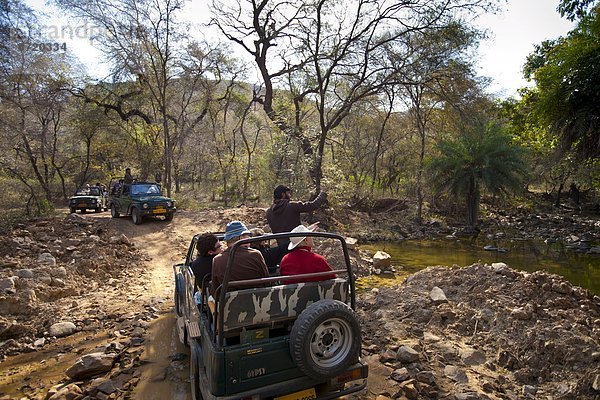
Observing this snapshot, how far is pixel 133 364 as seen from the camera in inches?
175

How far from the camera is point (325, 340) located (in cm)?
315

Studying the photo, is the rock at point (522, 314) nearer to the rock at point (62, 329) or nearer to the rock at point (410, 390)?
the rock at point (410, 390)

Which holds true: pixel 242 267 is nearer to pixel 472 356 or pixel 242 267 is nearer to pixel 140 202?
pixel 472 356

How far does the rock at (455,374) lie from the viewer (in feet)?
13.8

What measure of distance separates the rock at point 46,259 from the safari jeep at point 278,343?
626 cm

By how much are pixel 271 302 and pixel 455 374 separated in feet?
8.98

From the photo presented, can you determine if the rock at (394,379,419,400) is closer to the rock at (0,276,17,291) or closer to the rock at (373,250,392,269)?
the rock at (0,276,17,291)

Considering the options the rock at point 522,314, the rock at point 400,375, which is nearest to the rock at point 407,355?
the rock at point 400,375

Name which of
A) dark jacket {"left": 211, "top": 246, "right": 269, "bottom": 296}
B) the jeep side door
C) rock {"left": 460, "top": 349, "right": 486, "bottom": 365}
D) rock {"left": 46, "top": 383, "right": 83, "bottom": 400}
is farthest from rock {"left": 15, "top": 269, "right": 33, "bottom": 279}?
rock {"left": 460, "top": 349, "right": 486, "bottom": 365}

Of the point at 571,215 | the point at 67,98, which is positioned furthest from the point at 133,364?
the point at 571,215

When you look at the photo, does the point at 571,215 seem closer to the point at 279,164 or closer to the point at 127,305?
the point at 279,164

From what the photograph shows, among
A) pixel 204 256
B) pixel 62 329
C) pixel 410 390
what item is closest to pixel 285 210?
pixel 204 256

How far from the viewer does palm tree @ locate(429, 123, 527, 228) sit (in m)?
17.9

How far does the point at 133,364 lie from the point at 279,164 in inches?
687
